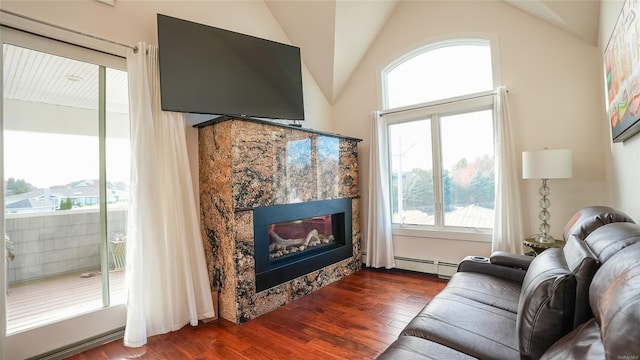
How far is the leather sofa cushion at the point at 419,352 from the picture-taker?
Answer: 1.19 metres

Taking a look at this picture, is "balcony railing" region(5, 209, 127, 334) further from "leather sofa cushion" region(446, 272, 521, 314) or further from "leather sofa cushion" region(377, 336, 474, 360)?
"leather sofa cushion" region(446, 272, 521, 314)

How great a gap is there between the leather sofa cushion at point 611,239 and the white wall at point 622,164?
799 mm

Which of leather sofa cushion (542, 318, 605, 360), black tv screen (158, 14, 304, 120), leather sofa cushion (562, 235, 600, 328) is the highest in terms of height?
black tv screen (158, 14, 304, 120)

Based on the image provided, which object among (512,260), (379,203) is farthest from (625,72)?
(379,203)

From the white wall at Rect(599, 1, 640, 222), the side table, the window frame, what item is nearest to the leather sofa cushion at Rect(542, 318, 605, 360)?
the white wall at Rect(599, 1, 640, 222)

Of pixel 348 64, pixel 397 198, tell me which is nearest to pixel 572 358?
pixel 397 198

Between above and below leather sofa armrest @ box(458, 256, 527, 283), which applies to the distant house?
above

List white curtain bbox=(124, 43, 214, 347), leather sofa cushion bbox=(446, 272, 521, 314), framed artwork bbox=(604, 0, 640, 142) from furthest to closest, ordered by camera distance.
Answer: white curtain bbox=(124, 43, 214, 347), leather sofa cushion bbox=(446, 272, 521, 314), framed artwork bbox=(604, 0, 640, 142)

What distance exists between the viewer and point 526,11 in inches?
122

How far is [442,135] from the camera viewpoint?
3729 mm

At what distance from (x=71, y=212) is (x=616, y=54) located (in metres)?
4.03

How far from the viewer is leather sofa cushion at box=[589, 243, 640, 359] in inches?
25.8

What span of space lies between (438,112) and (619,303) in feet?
10.6


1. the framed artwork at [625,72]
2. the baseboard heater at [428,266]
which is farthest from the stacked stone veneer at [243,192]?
the framed artwork at [625,72]
